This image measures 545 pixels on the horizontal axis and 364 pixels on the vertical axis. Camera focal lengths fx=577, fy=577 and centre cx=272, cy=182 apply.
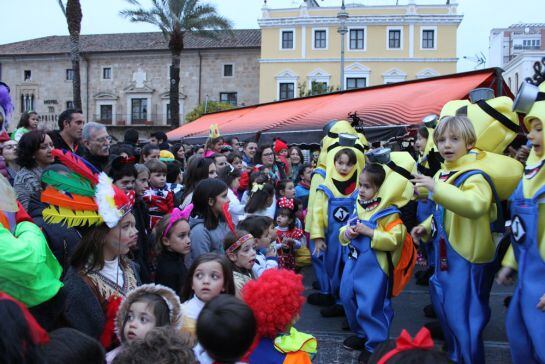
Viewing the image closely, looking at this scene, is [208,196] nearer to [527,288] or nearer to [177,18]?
[527,288]

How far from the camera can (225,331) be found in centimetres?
229

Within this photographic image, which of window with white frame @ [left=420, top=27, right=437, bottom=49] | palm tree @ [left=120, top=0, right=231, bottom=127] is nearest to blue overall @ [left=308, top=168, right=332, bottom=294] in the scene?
palm tree @ [left=120, top=0, right=231, bottom=127]

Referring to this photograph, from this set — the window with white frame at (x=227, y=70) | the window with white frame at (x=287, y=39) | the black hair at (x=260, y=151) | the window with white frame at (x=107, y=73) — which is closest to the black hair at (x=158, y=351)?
the black hair at (x=260, y=151)

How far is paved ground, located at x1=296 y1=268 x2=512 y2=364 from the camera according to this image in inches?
191

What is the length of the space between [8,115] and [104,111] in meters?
49.5

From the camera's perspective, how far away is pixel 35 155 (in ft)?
14.9

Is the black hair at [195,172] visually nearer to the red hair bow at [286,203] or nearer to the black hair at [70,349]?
the red hair bow at [286,203]

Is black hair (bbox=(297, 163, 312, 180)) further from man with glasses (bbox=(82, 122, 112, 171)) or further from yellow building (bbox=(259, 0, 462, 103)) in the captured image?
yellow building (bbox=(259, 0, 462, 103))

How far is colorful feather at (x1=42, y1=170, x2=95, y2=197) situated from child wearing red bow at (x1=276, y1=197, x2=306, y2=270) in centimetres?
425

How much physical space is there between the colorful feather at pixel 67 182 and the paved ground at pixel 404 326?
2.67 metres

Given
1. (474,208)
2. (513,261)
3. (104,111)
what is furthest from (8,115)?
(104,111)

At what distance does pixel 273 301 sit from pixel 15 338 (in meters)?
1.54

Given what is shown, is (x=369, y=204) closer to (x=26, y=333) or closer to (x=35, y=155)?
(x=35, y=155)

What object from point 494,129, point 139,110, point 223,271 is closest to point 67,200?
point 223,271
